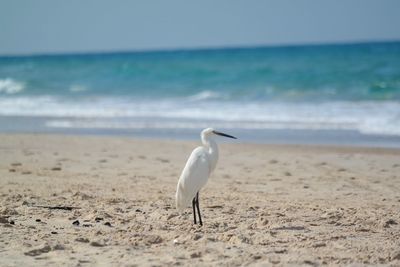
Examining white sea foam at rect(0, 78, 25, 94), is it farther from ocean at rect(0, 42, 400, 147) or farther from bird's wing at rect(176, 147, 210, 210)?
bird's wing at rect(176, 147, 210, 210)

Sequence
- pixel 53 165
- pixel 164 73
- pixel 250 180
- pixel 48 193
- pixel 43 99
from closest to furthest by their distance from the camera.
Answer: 1. pixel 48 193
2. pixel 250 180
3. pixel 53 165
4. pixel 43 99
5. pixel 164 73

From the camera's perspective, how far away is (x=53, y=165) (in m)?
9.66

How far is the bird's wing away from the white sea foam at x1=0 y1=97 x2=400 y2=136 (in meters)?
7.18

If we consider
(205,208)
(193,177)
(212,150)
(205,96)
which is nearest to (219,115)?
(205,96)

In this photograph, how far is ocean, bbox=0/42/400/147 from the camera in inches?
542

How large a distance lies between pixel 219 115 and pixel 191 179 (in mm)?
10565

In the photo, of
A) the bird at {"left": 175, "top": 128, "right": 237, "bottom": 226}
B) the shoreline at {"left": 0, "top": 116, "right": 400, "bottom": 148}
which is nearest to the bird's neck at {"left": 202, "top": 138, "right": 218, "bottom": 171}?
the bird at {"left": 175, "top": 128, "right": 237, "bottom": 226}

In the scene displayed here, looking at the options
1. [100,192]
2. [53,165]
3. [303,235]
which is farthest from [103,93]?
[303,235]

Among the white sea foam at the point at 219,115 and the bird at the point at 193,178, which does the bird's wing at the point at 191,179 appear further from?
the white sea foam at the point at 219,115

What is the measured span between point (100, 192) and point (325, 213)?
2519 millimetres

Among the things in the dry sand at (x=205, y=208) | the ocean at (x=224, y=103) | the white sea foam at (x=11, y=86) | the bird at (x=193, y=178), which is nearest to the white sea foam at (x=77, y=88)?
the ocean at (x=224, y=103)

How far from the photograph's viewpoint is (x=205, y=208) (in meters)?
7.01

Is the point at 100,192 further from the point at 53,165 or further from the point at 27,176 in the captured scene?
the point at 53,165

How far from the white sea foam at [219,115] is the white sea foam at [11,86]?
878cm
